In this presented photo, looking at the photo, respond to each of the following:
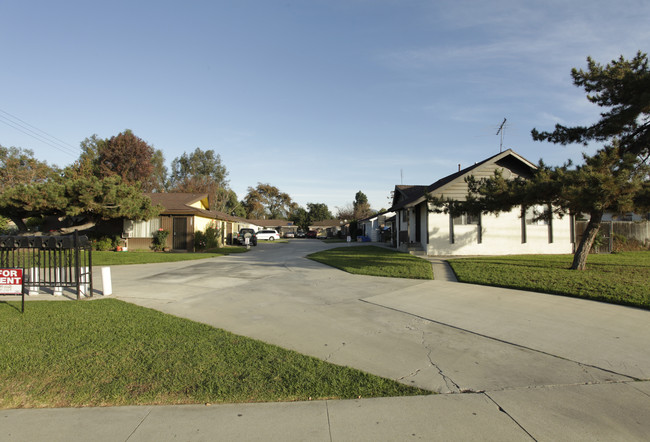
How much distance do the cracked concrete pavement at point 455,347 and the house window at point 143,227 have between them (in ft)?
49.0

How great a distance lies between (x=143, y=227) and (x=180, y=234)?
2.59m

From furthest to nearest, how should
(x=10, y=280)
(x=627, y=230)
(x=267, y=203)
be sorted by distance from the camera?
(x=267, y=203), (x=627, y=230), (x=10, y=280)

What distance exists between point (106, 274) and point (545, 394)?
932cm

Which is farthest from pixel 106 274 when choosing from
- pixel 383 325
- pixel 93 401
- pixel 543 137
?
pixel 543 137

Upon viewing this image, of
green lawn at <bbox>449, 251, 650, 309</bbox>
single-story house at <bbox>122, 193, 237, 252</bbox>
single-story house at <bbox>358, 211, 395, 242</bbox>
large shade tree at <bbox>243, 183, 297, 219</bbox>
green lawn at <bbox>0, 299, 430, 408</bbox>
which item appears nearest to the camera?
green lawn at <bbox>0, 299, 430, 408</bbox>

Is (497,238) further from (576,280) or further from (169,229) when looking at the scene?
(169,229)

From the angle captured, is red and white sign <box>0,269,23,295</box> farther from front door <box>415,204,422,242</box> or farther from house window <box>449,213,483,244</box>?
front door <box>415,204,422,242</box>

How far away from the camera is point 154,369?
4258 millimetres

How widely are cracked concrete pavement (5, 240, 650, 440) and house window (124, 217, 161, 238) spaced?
14.9m

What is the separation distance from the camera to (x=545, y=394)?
377cm

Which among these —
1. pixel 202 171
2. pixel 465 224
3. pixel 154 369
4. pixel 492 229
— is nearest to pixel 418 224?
pixel 465 224

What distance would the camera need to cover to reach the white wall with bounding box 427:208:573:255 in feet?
62.8

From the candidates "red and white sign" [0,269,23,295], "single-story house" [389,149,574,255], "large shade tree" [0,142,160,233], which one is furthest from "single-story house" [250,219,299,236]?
"red and white sign" [0,269,23,295]

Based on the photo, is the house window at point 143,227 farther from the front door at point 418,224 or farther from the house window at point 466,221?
the house window at point 466,221
